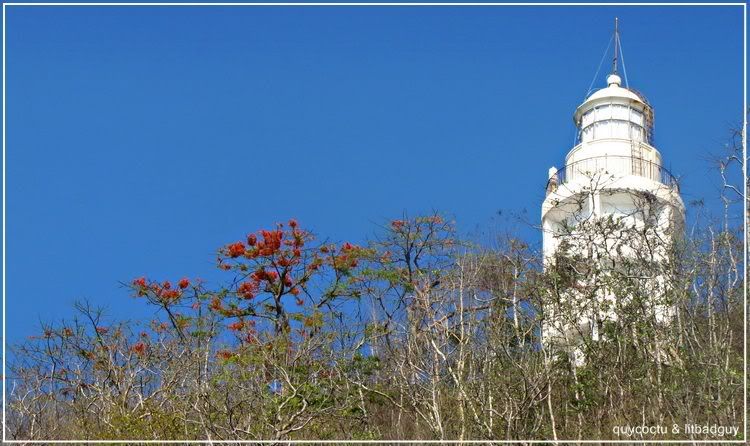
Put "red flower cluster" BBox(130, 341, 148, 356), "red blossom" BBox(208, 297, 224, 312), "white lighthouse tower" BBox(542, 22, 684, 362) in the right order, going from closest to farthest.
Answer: "white lighthouse tower" BBox(542, 22, 684, 362) → "red flower cluster" BBox(130, 341, 148, 356) → "red blossom" BBox(208, 297, 224, 312)

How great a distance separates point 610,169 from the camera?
48.8 feet

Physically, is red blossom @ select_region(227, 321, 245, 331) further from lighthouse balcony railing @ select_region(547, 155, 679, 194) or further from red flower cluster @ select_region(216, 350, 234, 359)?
lighthouse balcony railing @ select_region(547, 155, 679, 194)

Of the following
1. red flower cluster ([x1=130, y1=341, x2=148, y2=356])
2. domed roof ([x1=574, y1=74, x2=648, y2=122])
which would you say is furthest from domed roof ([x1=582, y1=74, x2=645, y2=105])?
red flower cluster ([x1=130, y1=341, x2=148, y2=356])

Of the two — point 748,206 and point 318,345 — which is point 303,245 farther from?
point 748,206

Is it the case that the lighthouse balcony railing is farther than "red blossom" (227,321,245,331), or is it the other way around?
the lighthouse balcony railing

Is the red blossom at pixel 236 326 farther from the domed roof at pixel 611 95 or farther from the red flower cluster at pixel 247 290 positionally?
the domed roof at pixel 611 95

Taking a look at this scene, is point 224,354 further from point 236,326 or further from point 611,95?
point 611,95

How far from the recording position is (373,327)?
11477mm

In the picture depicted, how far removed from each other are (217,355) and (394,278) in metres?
2.20

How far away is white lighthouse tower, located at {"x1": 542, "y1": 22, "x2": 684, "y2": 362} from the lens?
11.3 m

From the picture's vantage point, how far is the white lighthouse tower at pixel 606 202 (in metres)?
11.3

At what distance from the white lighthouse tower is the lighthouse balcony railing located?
1 cm

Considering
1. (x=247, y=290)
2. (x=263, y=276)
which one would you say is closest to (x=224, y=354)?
(x=247, y=290)

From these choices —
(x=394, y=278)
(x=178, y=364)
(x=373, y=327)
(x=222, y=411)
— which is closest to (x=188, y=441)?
(x=222, y=411)
